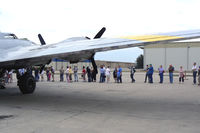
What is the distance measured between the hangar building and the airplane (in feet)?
145

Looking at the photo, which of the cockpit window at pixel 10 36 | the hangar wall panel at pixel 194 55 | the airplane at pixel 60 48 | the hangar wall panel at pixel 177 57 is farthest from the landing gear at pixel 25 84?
the hangar wall panel at pixel 194 55

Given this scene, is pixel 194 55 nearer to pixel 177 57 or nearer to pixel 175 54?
pixel 177 57

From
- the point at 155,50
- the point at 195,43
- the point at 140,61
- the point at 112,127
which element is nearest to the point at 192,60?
the point at 195,43

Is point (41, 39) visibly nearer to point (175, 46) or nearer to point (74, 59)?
point (74, 59)

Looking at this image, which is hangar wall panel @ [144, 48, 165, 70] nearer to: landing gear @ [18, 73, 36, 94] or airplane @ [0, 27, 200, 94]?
airplane @ [0, 27, 200, 94]

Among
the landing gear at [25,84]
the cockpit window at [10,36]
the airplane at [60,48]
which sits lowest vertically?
the landing gear at [25,84]

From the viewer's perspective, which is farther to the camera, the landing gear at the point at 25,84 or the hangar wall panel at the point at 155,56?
the hangar wall panel at the point at 155,56

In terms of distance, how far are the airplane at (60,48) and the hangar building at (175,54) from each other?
4423 cm

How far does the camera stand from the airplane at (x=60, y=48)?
7863 millimetres

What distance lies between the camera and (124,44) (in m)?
7.75

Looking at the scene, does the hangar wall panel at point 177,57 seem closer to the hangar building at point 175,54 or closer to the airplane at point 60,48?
the hangar building at point 175,54

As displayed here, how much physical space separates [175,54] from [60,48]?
4995 cm

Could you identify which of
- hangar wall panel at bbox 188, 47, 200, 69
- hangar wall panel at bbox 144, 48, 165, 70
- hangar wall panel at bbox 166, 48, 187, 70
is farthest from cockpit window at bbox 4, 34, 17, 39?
hangar wall panel at bbox 188, 47, 200, 69

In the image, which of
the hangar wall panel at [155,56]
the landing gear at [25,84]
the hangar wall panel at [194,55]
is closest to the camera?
the landing gear at [25,84]
